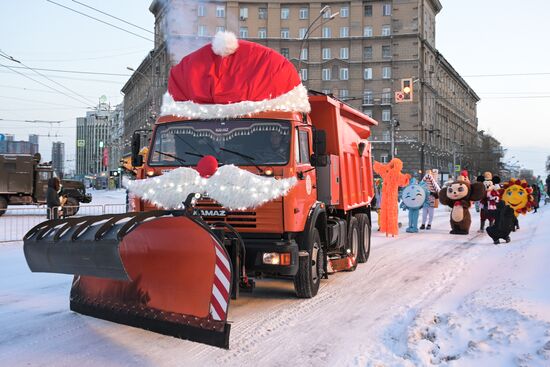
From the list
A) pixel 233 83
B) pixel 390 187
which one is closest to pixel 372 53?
pixel 390 187

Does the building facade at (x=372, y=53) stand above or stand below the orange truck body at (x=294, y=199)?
above

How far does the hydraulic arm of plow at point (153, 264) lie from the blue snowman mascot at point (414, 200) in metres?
15.5

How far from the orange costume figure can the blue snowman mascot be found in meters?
1.79

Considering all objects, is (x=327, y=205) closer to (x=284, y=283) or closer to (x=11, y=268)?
(x=284, y=283)

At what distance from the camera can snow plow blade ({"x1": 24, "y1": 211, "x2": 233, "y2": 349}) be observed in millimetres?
5090

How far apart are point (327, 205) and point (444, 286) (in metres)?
2.41

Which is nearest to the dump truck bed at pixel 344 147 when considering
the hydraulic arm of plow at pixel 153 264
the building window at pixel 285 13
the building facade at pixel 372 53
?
the hydraulic arm of plow at pixel 153 264

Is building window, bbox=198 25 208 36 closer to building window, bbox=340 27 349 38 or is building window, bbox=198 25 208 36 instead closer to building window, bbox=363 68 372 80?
building window, bbox=363 68 372 80

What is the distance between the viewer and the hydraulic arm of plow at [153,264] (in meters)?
5.09

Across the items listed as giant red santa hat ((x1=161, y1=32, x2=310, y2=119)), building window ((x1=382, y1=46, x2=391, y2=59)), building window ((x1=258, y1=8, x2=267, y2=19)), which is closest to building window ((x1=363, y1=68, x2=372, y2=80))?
building window ((x1=382, y1=46, x2=391, y2=59))

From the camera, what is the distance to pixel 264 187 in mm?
7105

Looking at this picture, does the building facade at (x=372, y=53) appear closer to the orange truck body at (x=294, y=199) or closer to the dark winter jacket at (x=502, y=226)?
the dark winter jacket at (x=502, y=226)

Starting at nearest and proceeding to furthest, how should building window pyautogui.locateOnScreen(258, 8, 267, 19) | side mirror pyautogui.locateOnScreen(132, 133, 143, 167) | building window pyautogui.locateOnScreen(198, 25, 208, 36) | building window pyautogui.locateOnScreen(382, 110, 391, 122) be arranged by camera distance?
side mirror pyautogui.locateOnScreen(132, 133, 143, 167)
building window pyautogui.locateOnScreen(198, 25, 208, 36)
building window pyautogui.locateOnScreen(258, 8, 267, 19)
building window pyautogui.locateOnScreen(382, 110, 391, 122)

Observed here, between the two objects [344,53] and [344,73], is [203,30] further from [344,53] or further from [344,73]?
[344,53]
